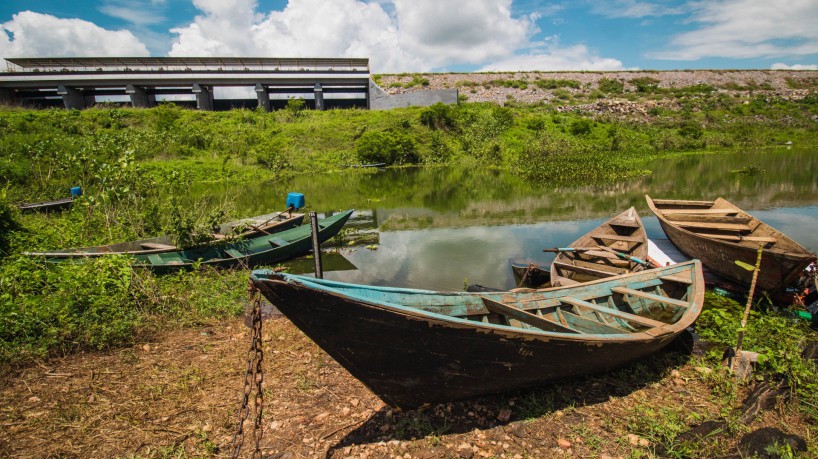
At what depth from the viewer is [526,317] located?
4117mm

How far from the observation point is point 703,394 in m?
4.25

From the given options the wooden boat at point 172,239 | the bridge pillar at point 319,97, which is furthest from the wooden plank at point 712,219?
the bridge pillar at point 319,97

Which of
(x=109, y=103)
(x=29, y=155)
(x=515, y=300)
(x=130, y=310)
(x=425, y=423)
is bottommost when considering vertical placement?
(x=425, y=423)

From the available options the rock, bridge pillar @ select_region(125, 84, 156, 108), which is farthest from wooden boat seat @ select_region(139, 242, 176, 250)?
bridge pillar @ select_region(125, 84, 156, 108)

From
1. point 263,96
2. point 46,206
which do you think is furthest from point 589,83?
point 46,206

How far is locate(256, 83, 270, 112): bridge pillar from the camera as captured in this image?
40.0 metres

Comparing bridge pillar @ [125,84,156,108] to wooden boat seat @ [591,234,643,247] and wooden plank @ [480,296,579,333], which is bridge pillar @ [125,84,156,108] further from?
wooden plank @ [480,296,579,333]

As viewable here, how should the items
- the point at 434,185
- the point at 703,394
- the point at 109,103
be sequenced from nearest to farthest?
the point at 703,394 < the point at 434,185 < the point at 109,103

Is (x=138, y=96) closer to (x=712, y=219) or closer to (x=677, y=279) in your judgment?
(x=712, y=219)

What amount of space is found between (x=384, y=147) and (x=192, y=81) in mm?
22774

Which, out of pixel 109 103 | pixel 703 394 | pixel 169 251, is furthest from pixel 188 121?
pixel 703 394

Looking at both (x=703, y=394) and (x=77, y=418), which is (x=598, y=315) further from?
(x=77, y=418)

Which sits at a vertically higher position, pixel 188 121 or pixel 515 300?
pixel 188 121

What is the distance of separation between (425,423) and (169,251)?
661cm
